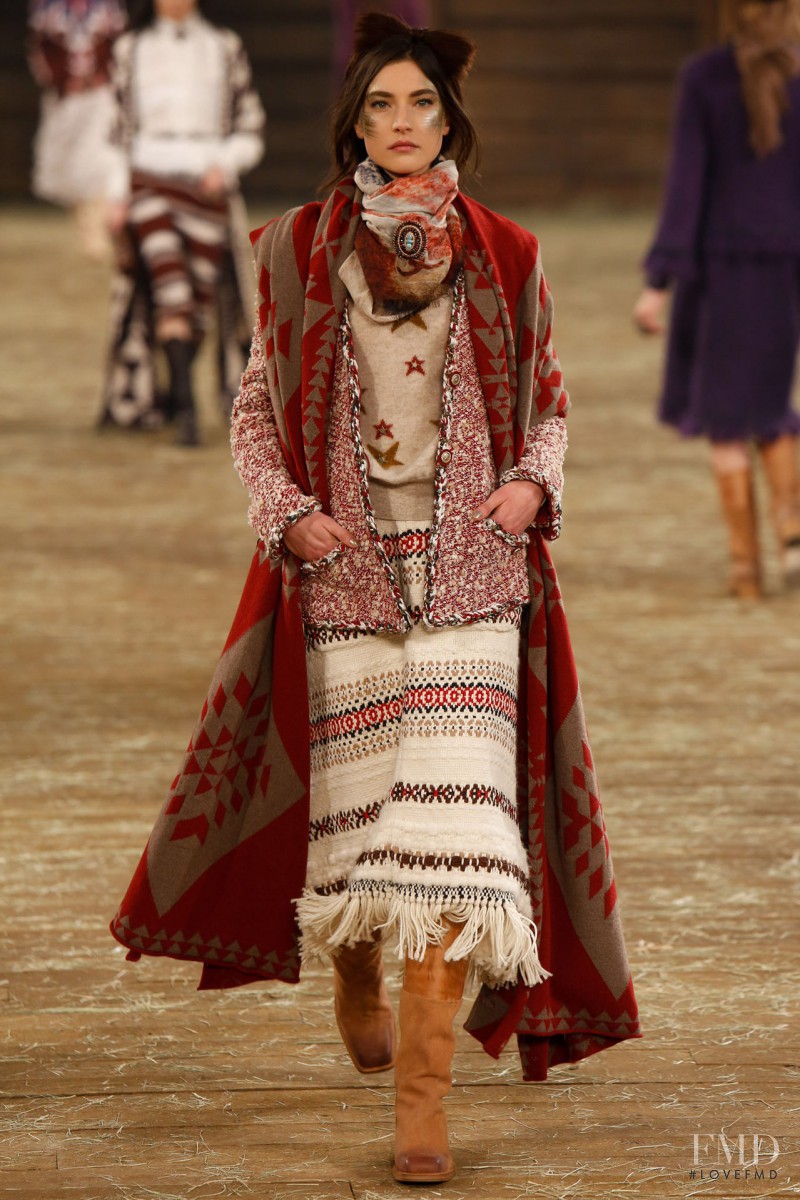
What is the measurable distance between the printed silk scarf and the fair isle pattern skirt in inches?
10.8

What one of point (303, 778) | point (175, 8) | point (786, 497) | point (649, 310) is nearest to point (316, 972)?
point (303, 778)

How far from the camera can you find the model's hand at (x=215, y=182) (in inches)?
294

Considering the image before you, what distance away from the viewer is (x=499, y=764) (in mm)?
2473

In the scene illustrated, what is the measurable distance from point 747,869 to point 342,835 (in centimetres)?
118

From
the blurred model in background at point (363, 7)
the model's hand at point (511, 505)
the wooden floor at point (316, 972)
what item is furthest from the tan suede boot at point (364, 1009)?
the blurred model in background at point (363, 7)

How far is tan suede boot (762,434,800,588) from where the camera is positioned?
5.66m

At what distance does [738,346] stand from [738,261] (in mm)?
219

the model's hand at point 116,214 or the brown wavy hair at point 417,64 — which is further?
the model's hand at point 116,214

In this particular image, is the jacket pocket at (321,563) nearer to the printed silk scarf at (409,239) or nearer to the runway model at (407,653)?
the runway model at (407,653)

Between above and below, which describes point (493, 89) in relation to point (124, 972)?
above

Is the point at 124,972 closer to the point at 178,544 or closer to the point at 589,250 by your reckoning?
the point at 178,544

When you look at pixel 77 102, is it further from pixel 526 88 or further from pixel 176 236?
pixel 176 236

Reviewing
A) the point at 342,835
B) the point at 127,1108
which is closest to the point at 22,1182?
the point at 127,1108

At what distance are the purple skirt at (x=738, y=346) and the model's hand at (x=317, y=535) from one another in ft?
10.5
